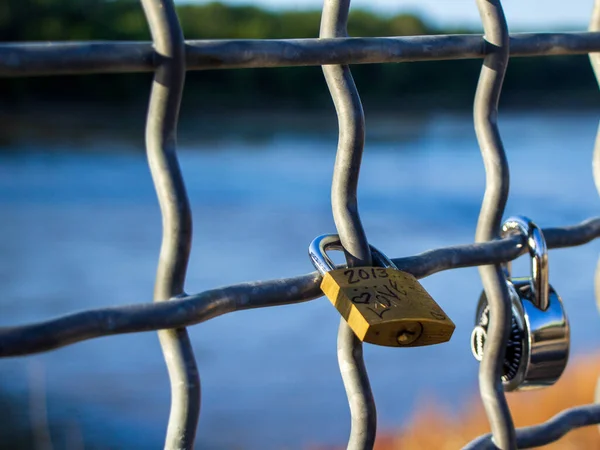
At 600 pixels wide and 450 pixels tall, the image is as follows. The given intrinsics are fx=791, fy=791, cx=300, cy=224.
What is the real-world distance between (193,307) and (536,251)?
8.2 inches

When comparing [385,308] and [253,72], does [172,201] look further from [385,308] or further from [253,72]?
[253,72]

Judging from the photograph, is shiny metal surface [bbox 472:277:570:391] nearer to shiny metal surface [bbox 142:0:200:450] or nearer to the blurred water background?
shiny metal surface [bbox 142:0:200:450]

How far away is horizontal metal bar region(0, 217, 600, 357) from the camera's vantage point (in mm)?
288

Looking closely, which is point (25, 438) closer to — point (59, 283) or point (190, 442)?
point (59, 283)

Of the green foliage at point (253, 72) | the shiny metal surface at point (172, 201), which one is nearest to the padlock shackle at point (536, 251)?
the shiny metal surface at point (172, 201)

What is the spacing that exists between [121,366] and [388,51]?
11.9ft

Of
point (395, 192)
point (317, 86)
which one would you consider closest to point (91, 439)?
point (395, 192)

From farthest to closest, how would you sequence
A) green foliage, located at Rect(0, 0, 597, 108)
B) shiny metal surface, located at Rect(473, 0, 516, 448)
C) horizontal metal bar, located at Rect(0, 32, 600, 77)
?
green foliage, located at Rect(0, 0, 597, 108)
shiny metal surface, located at Rect(473, 0, 516, 448)
horizontal metal bar, located at Rect(0, 32, 600, 77)

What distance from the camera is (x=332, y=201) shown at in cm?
38

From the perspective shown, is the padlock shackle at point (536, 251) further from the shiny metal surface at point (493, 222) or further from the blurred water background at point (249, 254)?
the blurred water background at point (249, 254)

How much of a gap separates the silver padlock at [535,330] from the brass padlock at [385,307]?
0.11 metres

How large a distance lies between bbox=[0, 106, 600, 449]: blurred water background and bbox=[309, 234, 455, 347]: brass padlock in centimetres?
268

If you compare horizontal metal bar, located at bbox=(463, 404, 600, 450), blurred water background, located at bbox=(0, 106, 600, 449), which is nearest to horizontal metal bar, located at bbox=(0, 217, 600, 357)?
horizontal metal bar, located at bbox=(463, 404, 600, 450)

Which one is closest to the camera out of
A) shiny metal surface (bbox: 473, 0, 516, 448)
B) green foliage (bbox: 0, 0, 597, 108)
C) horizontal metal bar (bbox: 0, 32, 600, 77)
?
horizontal metal bar (bbox: 0, 32, 600, 77)
